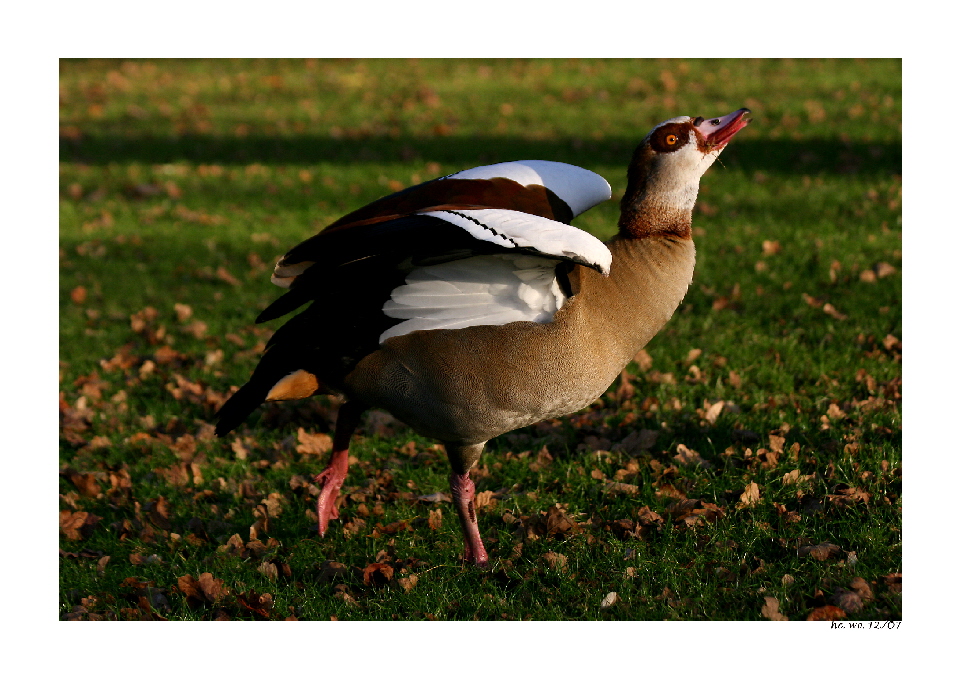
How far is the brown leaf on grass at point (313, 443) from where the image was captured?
5633mm

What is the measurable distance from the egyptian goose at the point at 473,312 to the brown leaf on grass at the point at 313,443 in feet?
4.13

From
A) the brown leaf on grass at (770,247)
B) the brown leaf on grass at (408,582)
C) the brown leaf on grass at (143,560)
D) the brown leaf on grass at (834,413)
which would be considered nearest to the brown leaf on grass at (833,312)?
the brown leaf on grass at (770,247)

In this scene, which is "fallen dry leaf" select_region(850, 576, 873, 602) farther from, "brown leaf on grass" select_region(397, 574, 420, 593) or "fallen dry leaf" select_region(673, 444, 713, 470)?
"brown leaf on grass" select_region(397, 574, 420, 593)

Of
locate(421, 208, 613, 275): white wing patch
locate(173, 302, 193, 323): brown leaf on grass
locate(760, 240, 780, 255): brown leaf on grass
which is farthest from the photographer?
locate(760, 240, 780, 255): brown leaf on grass

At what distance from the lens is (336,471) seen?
16.0 ft

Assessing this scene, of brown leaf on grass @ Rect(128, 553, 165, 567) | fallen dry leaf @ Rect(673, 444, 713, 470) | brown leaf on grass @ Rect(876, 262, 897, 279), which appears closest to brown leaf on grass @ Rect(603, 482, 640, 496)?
fallen dry leaf @ Rect(673, 444, 713, 470)

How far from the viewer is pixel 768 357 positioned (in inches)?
251

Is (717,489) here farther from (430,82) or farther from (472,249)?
(430,82)

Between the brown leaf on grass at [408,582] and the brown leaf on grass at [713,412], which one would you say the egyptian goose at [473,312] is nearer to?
Result: the brown leaf on grass at [408,582]

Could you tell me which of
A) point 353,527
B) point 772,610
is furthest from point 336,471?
point 772,610

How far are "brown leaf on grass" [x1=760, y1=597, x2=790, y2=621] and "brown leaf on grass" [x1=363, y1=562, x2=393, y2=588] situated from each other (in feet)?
5.46

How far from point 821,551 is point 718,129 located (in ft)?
6.29

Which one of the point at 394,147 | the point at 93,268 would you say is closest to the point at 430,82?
the point at 394,147

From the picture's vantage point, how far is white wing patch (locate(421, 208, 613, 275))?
132 inches
